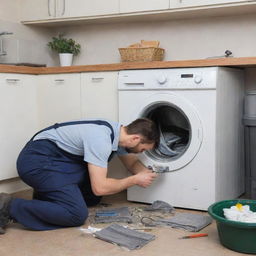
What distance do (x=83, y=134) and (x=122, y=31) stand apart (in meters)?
1.44

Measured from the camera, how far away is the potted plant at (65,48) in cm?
348

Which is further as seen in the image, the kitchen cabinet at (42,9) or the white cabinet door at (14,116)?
the kitchen cabinet at (42,9)

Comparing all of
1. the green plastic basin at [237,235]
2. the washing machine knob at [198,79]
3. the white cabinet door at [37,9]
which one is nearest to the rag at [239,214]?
the green plastic basin at [237,235]

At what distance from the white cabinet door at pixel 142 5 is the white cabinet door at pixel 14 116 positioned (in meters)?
0.83

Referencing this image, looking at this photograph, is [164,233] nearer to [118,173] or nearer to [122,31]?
[118,173]

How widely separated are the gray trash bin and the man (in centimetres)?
70

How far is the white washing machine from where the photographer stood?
241 cm

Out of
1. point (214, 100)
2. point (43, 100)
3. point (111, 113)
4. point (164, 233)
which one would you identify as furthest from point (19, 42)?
point (164, 233)

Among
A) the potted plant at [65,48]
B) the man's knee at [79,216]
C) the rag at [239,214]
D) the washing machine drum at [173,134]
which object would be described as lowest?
the man's knee at [79,216]

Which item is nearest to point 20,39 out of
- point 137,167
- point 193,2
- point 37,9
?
point 37,9

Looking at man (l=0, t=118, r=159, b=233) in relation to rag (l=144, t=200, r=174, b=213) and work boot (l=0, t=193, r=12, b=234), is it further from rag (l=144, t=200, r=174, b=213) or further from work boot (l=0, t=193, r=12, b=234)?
rag (l=144, t=200, r=174, b=213)

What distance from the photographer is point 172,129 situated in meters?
2.76

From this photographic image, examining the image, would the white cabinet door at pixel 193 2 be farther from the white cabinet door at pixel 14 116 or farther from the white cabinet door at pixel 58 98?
the white cabinet door at pixel 14 116

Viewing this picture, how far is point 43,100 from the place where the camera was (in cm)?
307
